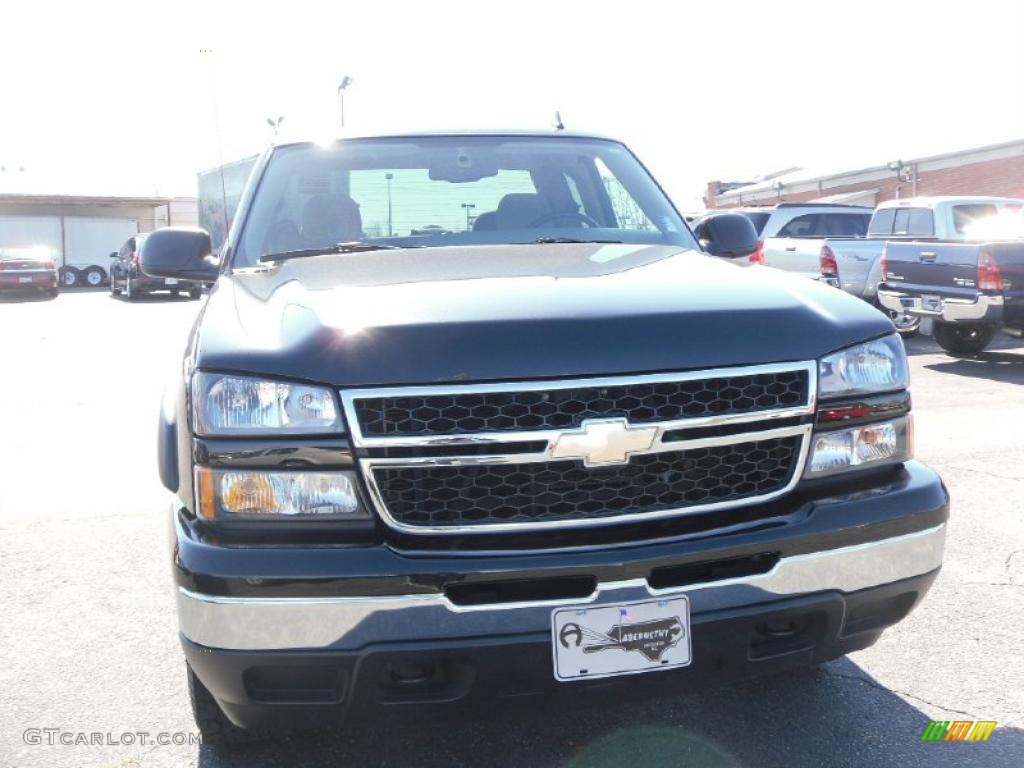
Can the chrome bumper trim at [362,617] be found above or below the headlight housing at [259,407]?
below

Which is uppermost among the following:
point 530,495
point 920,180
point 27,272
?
point 920,180

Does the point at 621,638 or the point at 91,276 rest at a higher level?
the point at 621,638

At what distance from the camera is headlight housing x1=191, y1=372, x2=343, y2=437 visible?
2186mm

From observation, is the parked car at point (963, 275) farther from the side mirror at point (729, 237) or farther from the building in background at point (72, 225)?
the building in background at point (72, 225)

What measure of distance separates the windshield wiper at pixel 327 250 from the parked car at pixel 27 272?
27.4 m

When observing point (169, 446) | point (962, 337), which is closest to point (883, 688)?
point (169, 446)

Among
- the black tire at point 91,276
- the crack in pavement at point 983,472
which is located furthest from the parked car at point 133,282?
the crack in pavement at point 983,472

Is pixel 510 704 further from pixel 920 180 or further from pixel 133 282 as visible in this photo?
pixel 920 180

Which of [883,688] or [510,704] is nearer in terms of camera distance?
[510,704]

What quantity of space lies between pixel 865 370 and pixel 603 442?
753 millimetres

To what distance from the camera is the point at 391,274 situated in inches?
111

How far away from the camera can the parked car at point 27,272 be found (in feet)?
90.7

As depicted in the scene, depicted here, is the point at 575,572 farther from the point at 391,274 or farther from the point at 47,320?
the point at 47,320

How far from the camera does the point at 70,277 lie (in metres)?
39.1
